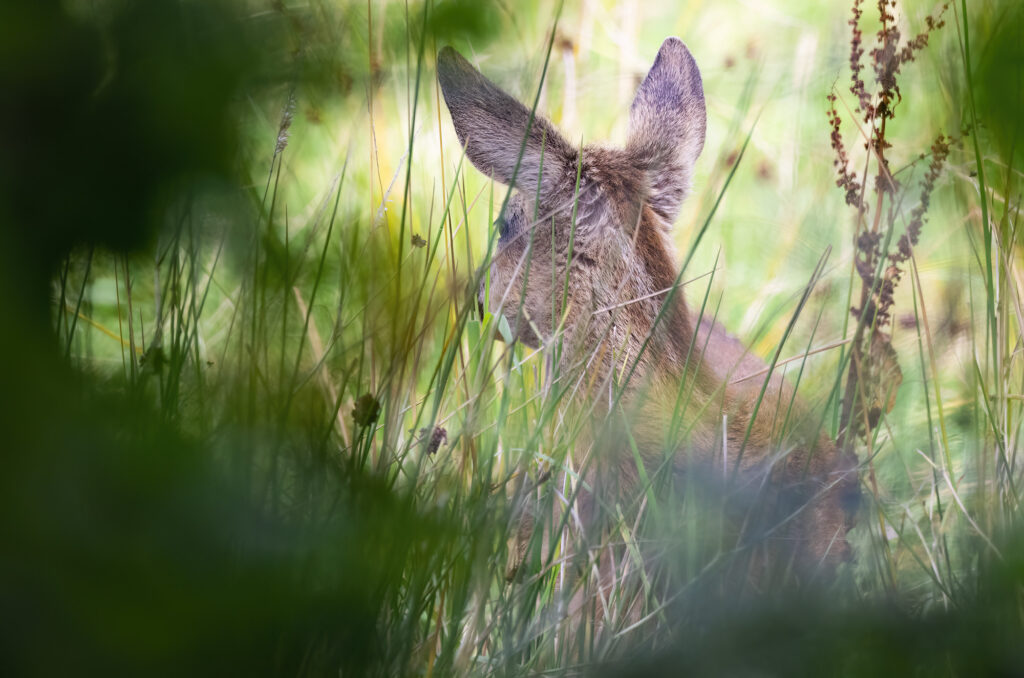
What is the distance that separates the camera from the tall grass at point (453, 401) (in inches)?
17.8

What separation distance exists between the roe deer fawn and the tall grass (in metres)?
0.06

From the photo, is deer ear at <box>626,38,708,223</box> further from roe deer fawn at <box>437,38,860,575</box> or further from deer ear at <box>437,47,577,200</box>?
deer ear at <box>437,47,577,200</box>

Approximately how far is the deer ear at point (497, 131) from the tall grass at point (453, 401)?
0.05 metres

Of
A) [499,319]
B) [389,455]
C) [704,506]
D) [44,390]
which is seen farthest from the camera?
[499,319]

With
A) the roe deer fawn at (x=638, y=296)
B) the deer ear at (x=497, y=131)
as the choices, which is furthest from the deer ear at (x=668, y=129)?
the deer ear at (x=497, y=131)

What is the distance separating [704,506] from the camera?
58.3 inches

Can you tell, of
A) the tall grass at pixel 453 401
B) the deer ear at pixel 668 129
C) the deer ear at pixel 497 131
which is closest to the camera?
the tall grass at pixel 453 401

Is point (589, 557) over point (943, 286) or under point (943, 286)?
under

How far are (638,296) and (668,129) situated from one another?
43cm

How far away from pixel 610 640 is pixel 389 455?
1.53 feet

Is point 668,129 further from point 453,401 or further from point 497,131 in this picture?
point 453,401

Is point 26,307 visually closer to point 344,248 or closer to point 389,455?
point 344,248

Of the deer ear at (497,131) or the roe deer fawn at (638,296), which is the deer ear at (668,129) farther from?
the deer ear at (497,131)

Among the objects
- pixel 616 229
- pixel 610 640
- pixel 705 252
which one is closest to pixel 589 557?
pixel 610 640
